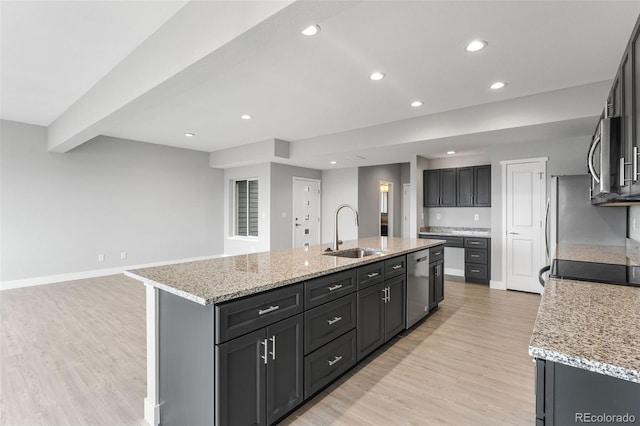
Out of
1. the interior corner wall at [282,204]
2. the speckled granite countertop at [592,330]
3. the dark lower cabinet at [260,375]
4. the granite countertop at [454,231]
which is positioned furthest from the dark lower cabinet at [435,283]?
the interior corner wall at [282,204]

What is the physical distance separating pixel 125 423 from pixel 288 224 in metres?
5.57

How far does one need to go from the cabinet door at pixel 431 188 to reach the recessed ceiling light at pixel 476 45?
147 inches

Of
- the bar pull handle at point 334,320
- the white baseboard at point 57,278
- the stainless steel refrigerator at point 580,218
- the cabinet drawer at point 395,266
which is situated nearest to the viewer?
the bar pull handle at point 334,320

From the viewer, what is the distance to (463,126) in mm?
4207

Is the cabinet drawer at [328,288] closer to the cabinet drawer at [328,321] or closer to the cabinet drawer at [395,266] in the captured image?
the cabinet drawer at [328,321]

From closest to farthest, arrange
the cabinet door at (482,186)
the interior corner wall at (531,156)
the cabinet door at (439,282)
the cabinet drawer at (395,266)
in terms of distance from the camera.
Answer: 1. the cabinet drawer at (395,266)
2. the cabinet door at (439,282)
3. the interior corner wall at (531,156)
4. the cabinet door at (482,186)

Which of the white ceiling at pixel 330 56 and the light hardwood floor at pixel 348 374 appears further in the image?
the white ceiling at pixel 330 56

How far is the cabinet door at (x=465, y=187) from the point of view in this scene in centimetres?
589

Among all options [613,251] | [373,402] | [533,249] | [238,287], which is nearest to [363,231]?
[533,249]

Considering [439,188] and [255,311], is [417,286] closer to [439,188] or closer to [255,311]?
[255,311]

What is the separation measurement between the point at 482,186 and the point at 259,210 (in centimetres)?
466

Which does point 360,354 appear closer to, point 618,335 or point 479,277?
point 618,335

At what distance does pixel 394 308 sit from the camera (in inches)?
116

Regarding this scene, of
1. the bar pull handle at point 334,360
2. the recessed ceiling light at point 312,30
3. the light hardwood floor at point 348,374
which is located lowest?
the light hardwood floor at point 348,374
